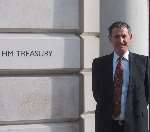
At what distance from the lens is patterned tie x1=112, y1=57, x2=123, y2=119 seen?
445 centimetres

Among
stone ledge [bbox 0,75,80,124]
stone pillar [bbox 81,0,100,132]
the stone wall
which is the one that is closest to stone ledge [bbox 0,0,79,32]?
the stone wall

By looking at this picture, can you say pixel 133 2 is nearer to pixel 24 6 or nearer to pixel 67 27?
pixel 67 27

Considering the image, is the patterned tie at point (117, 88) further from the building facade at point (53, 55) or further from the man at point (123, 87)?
the building facade at point (53, 55)

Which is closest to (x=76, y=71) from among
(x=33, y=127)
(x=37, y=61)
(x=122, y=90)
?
(x=37, y=61)

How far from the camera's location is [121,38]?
4.39m

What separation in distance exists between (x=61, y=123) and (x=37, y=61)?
2.76 feet

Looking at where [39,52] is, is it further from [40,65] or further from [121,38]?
[121,38]

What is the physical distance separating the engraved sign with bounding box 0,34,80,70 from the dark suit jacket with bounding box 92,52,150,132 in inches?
41.7

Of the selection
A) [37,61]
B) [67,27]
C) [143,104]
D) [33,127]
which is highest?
[67,27]

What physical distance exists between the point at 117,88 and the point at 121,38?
0.49 metres

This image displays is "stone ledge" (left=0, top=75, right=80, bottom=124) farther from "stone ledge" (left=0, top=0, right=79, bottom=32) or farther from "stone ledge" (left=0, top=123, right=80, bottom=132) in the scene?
"stone ledge" (left=0, top=0, right=79, bottom=32)

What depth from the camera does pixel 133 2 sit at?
18.9ft

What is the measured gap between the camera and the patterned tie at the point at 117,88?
175 inches

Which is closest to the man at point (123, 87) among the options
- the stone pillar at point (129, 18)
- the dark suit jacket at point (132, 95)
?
the dark suit jacket at point (132, 95)
